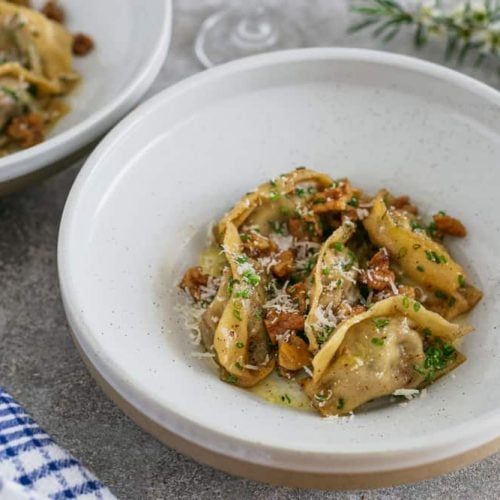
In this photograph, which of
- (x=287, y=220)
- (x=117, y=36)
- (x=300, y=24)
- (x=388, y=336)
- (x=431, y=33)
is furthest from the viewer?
(x=300, y=24)

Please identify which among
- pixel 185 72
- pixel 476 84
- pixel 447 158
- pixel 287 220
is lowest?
pixel 185 72

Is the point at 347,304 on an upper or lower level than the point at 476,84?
lower

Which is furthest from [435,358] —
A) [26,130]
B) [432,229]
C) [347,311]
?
[26,130]

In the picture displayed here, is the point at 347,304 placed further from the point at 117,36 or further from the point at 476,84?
the point at 117,36

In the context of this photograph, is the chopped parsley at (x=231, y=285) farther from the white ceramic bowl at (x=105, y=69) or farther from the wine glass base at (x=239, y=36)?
the wine glass base at (x=239, y=36)

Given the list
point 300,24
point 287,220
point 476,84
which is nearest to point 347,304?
point 287,220

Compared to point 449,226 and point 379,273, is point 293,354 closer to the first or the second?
point 379,273

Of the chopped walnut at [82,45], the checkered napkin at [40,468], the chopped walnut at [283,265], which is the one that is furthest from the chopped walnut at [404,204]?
the chopped walnut at [82,45]

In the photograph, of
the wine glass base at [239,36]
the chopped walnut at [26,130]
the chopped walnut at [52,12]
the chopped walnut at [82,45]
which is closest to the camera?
the chopped walnut at [26,130]
